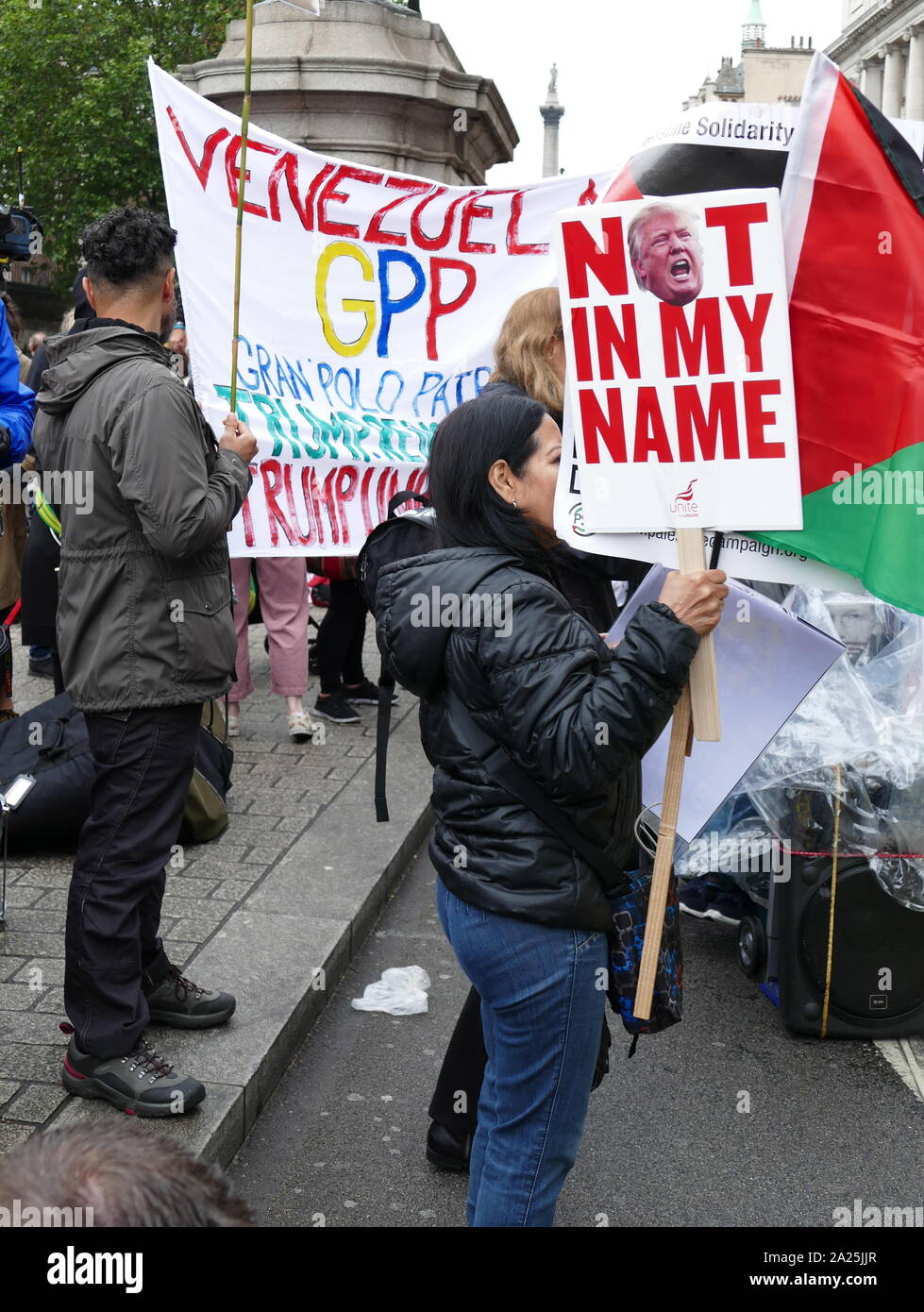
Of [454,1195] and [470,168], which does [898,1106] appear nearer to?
[454,1195]

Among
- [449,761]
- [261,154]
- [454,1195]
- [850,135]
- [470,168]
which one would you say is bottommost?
[454,1195]

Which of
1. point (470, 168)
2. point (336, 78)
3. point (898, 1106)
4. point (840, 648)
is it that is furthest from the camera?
point (470, 168)

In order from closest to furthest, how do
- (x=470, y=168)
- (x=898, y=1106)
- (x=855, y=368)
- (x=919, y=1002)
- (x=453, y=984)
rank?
1. (x=855, y=368)
2. (x=898, y=1106)
3. (x=919, y=1002)
4. (x=453, y=984)
5. (x=470, y=168)

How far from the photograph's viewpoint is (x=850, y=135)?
2.34 meters

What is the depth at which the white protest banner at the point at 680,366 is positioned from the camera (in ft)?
7.70

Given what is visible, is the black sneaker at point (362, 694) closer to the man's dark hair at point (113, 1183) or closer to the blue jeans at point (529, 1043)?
the blue jeans at point (529, 1043)

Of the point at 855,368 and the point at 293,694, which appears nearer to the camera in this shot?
the point at 855,368

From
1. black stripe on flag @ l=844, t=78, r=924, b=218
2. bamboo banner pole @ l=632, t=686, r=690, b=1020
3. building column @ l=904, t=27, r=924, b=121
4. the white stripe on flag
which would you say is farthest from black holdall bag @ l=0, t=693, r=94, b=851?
building column @ l=904, t=27, r=924, b=121

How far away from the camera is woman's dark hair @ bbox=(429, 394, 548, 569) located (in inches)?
90.0

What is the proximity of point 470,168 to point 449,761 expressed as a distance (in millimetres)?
7144

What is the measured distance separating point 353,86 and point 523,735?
639 centimetres

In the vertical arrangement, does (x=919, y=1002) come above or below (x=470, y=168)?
below

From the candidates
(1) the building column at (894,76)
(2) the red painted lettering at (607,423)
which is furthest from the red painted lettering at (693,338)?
(1) the building column at (894,76)

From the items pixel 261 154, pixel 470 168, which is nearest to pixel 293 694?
pixel 261 154
